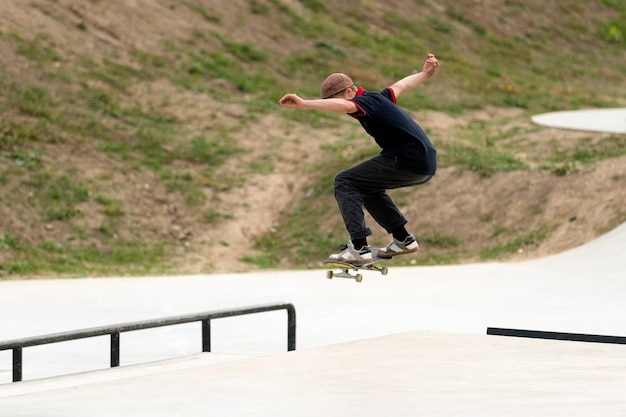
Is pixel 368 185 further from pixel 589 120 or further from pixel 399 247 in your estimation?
pixel 589 120

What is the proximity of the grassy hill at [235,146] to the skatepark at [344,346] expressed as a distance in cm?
255

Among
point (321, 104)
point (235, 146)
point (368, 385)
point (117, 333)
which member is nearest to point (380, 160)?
point (321, 104)

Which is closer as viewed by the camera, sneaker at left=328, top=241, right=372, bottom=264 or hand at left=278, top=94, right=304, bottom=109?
hand at left=278, top=94, right=304, bottom=109

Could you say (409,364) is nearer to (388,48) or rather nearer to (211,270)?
(211,270)

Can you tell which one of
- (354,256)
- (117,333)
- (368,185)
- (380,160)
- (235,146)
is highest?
(235,146)

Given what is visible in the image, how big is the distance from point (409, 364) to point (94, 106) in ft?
76.9

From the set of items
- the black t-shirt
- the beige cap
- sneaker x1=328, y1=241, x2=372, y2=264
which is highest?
the beige cap

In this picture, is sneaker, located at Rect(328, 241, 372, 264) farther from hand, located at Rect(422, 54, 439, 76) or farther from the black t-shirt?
hand, located at Rect(422, 54, 439, 76)

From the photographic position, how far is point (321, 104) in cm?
852

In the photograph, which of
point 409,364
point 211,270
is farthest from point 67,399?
point 211,270

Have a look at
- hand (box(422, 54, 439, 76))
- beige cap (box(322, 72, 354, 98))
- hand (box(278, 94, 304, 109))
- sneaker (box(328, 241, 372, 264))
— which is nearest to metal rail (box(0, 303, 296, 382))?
sneaker (box(328, 241, 372, 264))

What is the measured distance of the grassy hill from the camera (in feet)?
79.6

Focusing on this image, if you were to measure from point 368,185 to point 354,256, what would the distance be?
0.70m

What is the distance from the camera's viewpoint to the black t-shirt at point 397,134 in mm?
9211
